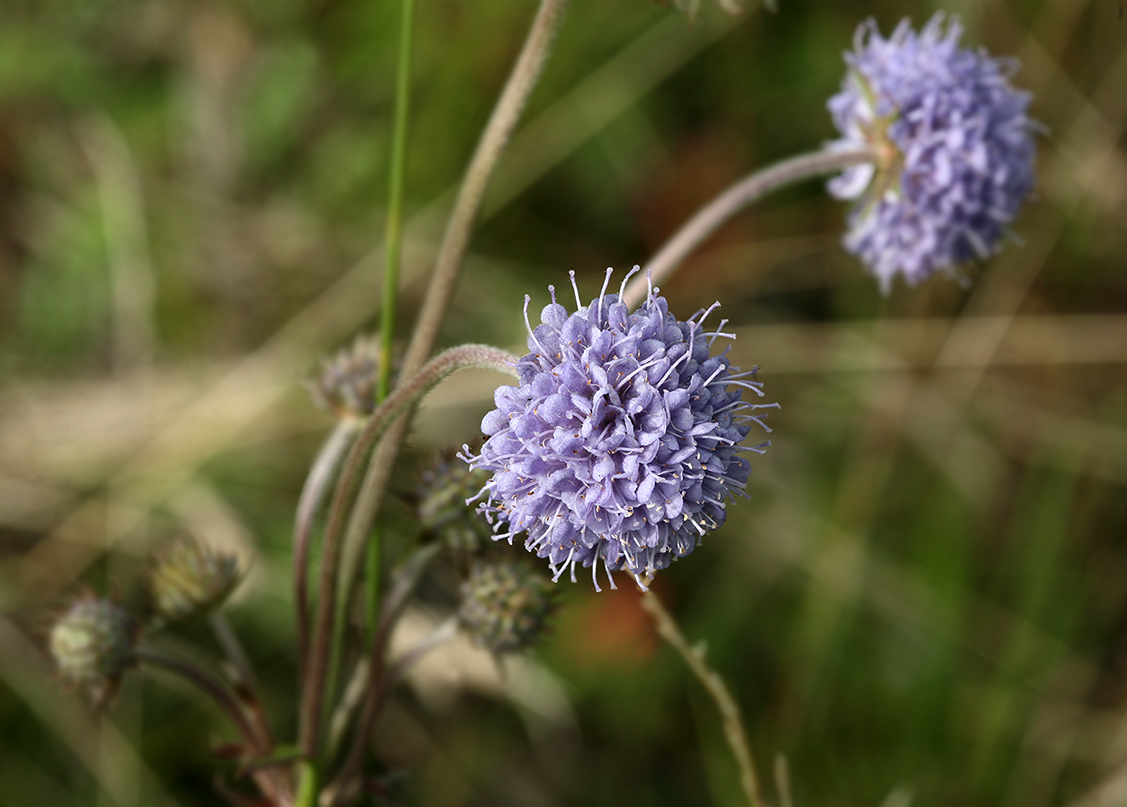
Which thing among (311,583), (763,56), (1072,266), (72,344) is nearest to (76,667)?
(311,583)

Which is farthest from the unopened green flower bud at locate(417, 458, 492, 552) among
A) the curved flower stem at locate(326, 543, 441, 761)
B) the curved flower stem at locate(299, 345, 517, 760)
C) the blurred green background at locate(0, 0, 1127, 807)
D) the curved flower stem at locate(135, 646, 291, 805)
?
the blurred green background at locate(0, 0, 1127, 807)

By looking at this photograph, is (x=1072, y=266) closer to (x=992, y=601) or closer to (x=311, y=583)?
(x=992, y=601)

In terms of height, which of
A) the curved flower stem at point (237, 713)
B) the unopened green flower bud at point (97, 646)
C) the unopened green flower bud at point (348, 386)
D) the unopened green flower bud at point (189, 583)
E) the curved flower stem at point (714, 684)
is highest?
the unopened green flower bud at point (348, 386)

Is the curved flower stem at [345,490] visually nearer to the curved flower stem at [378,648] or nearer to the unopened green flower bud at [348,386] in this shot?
the curved flower stem at [378,648]

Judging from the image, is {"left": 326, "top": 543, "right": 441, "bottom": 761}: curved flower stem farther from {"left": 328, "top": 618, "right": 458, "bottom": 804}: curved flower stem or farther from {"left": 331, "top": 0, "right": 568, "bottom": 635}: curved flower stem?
{"left": 331, "top": 0, "right": 568, "bottom": 635}: curved flower stem

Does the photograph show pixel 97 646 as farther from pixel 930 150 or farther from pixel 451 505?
pixel 930 150

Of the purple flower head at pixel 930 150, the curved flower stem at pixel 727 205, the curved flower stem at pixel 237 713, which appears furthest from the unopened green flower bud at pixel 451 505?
the purple flower head at pixel 930 150
